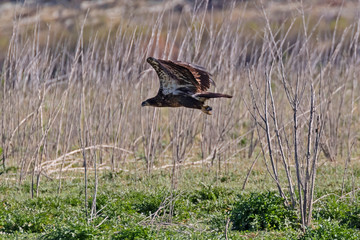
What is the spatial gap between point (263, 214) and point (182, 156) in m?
2.37

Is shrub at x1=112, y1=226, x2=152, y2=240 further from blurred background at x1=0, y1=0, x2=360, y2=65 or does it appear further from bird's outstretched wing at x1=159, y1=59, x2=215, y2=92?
blurred background at x1=0, y1=0, x2=360, y2=65

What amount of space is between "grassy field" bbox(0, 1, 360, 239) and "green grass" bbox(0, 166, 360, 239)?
1 centimetres

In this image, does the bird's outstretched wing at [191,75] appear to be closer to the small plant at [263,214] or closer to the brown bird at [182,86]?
the brown bird at [182,86]

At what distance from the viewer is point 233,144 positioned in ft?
26.1

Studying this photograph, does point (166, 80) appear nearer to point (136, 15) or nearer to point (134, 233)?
point (134, 233)

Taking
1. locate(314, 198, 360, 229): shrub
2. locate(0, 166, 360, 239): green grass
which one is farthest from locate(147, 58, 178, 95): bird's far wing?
locate(314, 198, 360, 229): shrub

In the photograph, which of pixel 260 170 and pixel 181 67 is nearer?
pixel 181 67

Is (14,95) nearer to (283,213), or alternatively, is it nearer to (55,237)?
(55,237)

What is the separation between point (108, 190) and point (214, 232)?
80.7 inches

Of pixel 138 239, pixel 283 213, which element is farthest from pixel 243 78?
pixel 138 239

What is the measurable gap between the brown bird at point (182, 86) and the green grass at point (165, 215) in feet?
2.76

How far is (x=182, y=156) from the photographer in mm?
6855

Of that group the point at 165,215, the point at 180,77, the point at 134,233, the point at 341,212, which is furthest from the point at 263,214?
the point at 180,77

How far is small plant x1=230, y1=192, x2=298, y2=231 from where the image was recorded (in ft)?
14.9
